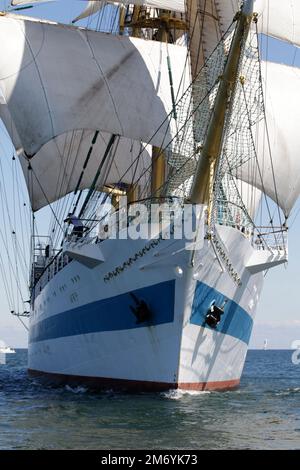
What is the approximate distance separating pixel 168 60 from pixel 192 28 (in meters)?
1.69

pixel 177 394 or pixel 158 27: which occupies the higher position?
pixel 158 27

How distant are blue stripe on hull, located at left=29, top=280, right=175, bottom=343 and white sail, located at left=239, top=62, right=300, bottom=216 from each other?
27.5 feet

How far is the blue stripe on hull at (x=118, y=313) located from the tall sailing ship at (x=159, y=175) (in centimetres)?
5

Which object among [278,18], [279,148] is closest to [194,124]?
[279,148]

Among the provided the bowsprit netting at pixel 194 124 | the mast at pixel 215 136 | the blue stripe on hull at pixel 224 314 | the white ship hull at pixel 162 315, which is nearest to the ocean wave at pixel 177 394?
the white ship hull at pixel 162 315

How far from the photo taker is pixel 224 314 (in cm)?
2338

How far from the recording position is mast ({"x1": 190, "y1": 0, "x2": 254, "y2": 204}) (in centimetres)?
2180

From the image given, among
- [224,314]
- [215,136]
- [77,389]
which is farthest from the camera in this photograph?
[77,389]

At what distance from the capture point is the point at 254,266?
24.2 metres

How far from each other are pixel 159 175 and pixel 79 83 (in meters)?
4.60

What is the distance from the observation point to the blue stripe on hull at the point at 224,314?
2175 cm

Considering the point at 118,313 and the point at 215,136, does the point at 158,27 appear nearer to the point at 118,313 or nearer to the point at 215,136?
the point at 215,136

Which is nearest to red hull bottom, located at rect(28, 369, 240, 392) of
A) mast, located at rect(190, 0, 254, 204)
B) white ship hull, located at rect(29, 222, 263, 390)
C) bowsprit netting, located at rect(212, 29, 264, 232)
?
white ship hull, located at rect(29, 222, 263, 390)
